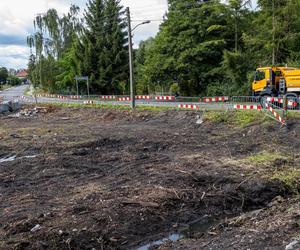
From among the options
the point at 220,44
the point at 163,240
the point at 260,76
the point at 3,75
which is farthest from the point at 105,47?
the point at 3,75

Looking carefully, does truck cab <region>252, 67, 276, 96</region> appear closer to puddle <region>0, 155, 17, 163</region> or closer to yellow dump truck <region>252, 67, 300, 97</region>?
yellow dump truck <region>252, 67, 300, 97</region>

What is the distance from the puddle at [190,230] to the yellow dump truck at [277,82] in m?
16.6

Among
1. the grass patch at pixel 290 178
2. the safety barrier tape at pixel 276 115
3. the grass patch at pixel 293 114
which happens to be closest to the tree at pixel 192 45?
the safety barrier tape at pixel 276 115

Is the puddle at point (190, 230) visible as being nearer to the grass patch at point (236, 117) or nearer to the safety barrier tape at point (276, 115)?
the safety barrier tape at point (276, 115)

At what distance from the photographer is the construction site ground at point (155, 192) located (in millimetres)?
6570

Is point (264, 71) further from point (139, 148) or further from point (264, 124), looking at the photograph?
point (139, 148)

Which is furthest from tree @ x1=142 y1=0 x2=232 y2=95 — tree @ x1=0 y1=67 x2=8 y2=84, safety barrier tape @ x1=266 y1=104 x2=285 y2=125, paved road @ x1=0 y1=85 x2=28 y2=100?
tree @ x1=0 y1=67 x2=8 y2=84

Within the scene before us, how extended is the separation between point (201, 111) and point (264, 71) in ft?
17.2

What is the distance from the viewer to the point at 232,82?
3584 cm

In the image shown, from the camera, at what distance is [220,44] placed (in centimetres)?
3622

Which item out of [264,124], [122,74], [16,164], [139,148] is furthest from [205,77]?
[16,164]

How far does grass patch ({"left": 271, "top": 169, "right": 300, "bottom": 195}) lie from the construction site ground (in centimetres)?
3

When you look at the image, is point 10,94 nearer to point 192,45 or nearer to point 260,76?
point 192,45

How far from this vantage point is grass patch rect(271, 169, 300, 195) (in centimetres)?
922
